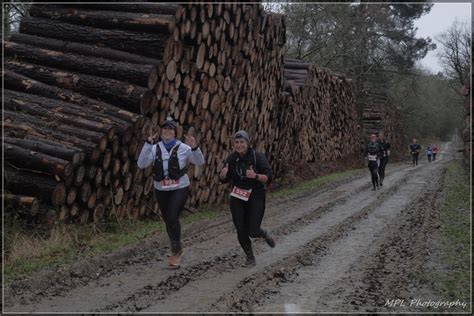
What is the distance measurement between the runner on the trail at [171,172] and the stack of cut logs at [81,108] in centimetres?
148

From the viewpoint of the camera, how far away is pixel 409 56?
136 ft

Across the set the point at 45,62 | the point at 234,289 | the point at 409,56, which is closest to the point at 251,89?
the point at 45,62

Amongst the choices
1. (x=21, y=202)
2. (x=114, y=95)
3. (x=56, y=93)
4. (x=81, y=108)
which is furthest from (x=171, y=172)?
(x=56, y=93)

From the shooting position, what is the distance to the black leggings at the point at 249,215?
655cm

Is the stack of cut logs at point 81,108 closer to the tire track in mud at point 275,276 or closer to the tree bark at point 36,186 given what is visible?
the tree bark at point 36,186

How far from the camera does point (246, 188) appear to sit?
655 centimetres

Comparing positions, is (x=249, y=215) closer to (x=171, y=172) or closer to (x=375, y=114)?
(x=171, y=172)

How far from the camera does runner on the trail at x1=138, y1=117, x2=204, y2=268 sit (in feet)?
21.1

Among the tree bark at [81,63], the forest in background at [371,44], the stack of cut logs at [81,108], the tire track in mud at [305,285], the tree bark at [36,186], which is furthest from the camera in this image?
the forest in background at [371,44]

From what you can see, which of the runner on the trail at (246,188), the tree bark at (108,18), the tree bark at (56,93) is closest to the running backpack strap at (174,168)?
the runner on the trail at (246,188)

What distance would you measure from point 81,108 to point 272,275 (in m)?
4.43

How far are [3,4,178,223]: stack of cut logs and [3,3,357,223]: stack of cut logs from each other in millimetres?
18

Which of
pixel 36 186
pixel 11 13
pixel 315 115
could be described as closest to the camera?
pixel 36 186

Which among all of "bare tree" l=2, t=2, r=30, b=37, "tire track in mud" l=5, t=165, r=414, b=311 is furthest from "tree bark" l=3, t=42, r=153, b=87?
"bare tree" l=2, t=2, r=30, b=37
